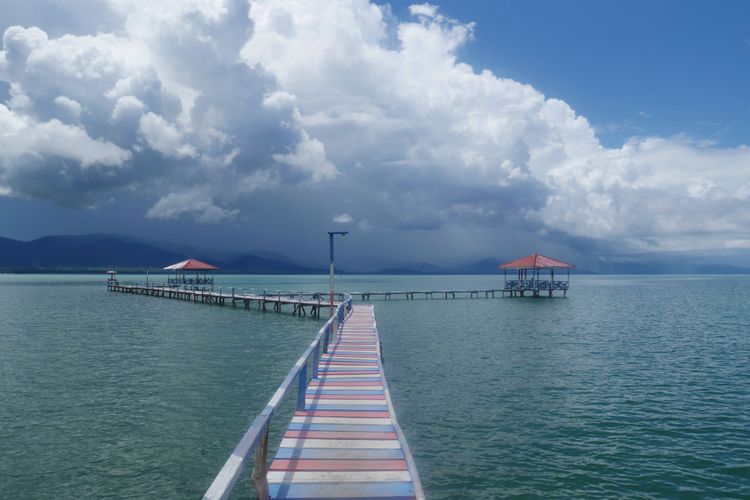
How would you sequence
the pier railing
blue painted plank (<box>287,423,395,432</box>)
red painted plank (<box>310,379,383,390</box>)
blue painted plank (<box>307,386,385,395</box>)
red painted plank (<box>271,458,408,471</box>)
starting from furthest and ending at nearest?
red painted plank (<box>310,379,383,390</box>) < blue painted plank (<box>307,386,385,395</box>) < blue painted plank (<box>287,423,395,432</box>) < red painted plank (<box>271,458,408,471</box>) < the pier railing

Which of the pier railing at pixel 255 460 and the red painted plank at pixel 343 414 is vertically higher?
the pier railing at pixel 255 460

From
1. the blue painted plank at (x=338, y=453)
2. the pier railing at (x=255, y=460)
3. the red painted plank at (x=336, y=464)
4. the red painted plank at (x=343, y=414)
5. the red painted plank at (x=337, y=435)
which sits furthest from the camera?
the red painted plank at (x=343, y=414)

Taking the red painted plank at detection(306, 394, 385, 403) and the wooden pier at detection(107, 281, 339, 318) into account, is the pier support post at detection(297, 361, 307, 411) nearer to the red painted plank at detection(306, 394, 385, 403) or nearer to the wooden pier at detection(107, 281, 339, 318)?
the red painted plank at detection(306, 394, 385, 403)

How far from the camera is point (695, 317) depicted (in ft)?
142

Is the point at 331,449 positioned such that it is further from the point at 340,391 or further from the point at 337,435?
the point at 340,391

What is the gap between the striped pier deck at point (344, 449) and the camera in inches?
257

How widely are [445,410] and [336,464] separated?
7.82 metres

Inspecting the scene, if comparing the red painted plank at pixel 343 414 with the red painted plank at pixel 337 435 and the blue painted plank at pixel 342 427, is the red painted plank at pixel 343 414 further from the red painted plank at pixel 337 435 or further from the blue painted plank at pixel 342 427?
the red painted plank at pixel 337 435

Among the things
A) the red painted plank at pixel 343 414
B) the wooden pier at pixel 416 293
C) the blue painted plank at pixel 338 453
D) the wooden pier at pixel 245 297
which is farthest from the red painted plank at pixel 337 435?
the wooden pier at pixel 416 293

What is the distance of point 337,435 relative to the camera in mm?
8531

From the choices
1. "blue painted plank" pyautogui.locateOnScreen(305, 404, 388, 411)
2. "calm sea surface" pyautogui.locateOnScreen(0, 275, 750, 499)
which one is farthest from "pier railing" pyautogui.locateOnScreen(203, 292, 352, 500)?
"calm sea surface" pyautogui.locateOnScreen(0, 275, 750, 499)

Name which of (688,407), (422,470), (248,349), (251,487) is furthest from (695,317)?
(251,487)

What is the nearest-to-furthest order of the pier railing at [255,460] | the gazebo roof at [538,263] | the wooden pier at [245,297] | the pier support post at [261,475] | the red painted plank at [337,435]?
the pier railing at [255,460] → the pier support post at [261,475] → the red painted plank at [337,435] → the wooden pier at [245,297] → the gazebo roof at [538,263]

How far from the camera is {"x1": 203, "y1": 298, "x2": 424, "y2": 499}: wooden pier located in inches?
241
